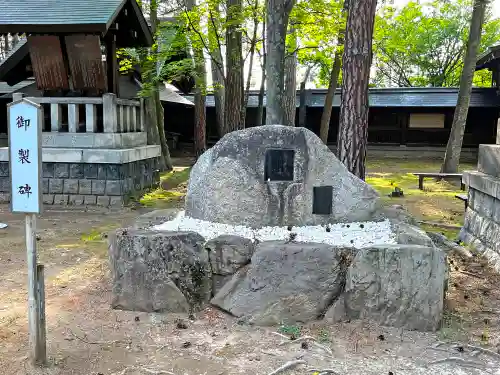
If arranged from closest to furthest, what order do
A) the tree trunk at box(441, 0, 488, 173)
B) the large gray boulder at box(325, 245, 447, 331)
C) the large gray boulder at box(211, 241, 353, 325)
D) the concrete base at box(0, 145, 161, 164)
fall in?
the large gray boulder at box(325, 245, 447, 331), the large gray boulder at box(211, 241, 353, 325), the concrete base at box(0, 145, 161, 164), the tree trunk at box(441, 0, 488, 173)

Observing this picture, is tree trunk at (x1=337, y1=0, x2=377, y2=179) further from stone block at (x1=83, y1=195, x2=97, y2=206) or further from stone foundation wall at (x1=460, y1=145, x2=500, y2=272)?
stone block at (x1=83, y1=195, x2=97, y2=206)

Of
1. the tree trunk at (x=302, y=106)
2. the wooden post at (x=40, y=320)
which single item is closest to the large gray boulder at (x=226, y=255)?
the wooden post at (x=40, y=320)

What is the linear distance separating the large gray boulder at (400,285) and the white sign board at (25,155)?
98.9 inches

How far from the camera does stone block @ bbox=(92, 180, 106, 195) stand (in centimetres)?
932

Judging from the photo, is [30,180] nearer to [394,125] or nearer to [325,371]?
[325,371]

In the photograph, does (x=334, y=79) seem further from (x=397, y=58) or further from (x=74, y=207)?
(x=397, y=58)

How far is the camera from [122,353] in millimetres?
3500

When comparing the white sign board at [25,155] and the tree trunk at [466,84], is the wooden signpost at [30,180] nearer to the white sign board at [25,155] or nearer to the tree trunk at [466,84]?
the white sign board at [25,155]

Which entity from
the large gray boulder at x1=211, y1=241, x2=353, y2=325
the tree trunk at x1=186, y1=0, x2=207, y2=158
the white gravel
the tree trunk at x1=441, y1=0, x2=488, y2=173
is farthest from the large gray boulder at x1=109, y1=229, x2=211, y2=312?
the tree trunk at x1=441, y1=0, x2=488, y2=173

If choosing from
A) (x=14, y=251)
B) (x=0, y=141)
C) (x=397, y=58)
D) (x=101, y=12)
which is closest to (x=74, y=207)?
(x=14, y=251)

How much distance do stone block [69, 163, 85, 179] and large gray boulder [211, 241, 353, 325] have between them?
6.30m

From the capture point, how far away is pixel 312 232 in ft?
15.1

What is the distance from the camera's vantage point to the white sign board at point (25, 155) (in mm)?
3162

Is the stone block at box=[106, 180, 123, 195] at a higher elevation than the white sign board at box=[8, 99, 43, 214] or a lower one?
lower
